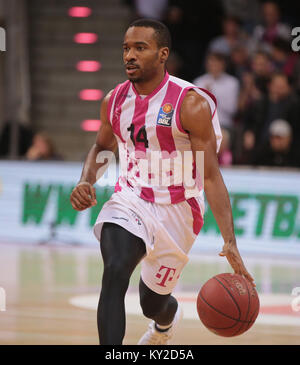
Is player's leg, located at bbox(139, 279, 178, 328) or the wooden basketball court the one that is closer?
player's leg, located at bbox(139, 279, 178, 328)

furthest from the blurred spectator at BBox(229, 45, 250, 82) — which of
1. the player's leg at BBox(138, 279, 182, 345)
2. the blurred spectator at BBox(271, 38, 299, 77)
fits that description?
the player's leg at BBox(138, 279, 182, 345)

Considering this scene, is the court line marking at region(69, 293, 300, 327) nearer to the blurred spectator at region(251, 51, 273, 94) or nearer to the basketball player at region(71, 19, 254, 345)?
the basketball player at region(71, 19, 254, 345)

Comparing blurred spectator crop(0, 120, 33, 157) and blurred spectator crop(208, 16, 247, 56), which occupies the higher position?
blurred spectator crop(208, 16, 247, 56)

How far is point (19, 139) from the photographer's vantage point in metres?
13.4

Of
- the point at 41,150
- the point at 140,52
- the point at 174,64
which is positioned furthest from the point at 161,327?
the point at 174,64

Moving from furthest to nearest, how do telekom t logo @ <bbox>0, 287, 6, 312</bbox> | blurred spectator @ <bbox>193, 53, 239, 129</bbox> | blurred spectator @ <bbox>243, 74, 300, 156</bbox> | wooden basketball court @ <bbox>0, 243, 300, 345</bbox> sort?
1. blurred spectator @ <bbox>193, 53, 239, 129</bbox>
2. blurred spectator @ <bbox>243, 74, 300, 156</bbox>
3. telekom t logo @ <bbox>0, 287, 6, 312</bbox>
4. wooden basketball court @ <bbox>0, 243, 300, 345</bbox>

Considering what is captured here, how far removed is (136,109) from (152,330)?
5.29 feet

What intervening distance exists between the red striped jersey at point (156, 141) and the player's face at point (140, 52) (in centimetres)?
22

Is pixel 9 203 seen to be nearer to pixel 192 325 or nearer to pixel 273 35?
pixel 273 35

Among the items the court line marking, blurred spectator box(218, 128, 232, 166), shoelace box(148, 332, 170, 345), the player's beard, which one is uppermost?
the player's beard

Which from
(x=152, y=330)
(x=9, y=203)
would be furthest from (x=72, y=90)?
(x=152, y=330)

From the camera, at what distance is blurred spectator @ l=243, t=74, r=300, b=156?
472 inches

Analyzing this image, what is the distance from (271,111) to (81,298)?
204 inches

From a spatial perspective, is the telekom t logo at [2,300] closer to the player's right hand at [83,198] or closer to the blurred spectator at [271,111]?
the player's right hand at [83,198]
